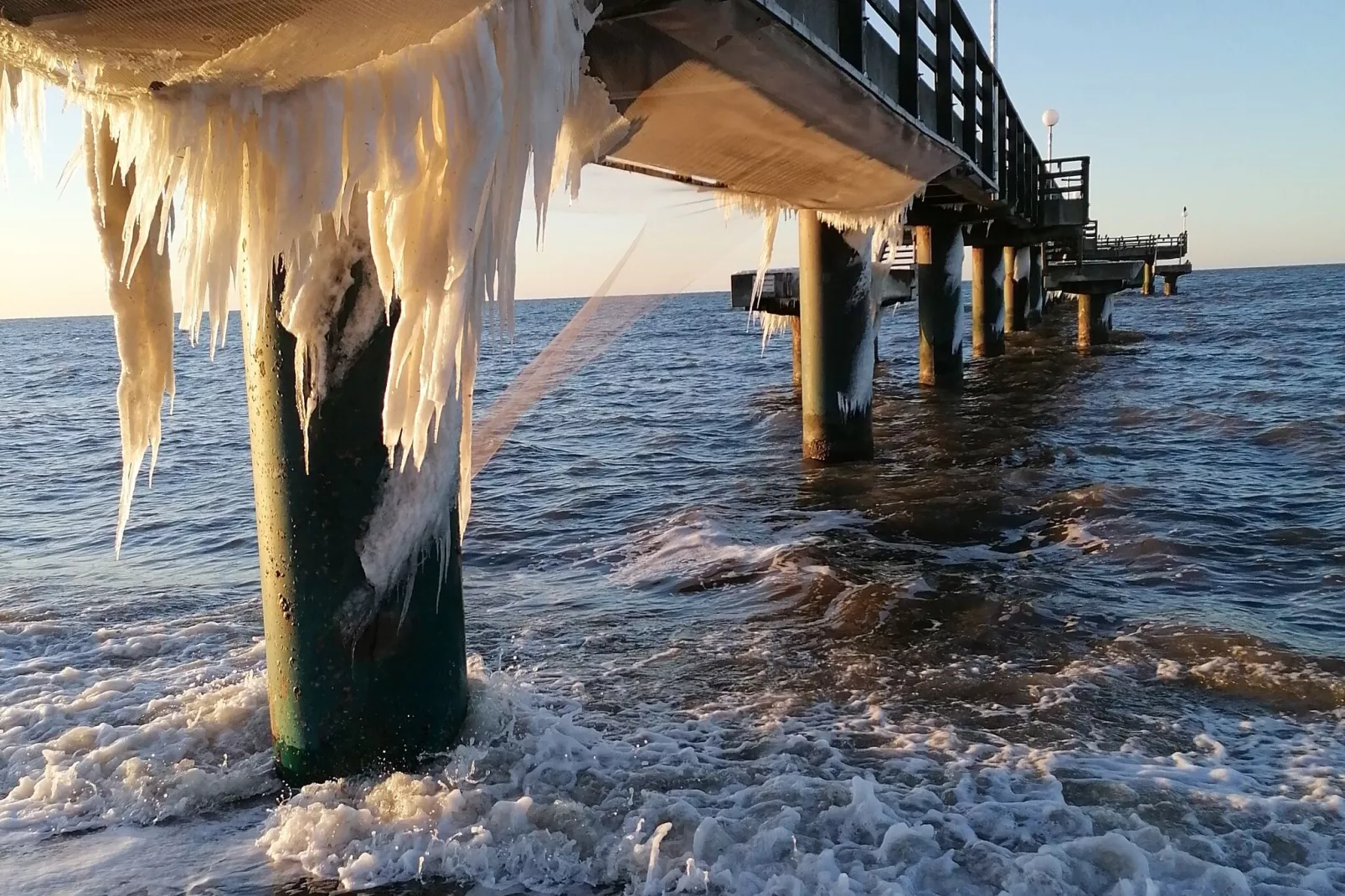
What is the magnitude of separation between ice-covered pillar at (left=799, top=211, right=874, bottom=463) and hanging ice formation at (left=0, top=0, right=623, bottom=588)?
7.67 m

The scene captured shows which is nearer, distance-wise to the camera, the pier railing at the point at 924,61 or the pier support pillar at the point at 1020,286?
the pier railing at the point at 924,61

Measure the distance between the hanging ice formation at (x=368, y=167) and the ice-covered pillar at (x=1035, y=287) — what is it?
36.2m

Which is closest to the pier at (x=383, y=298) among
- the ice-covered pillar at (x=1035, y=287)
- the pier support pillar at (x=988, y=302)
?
the pier support pillar at (x=988, y=302)

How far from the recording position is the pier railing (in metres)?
6.61

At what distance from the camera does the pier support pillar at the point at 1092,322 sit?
26.9 metres

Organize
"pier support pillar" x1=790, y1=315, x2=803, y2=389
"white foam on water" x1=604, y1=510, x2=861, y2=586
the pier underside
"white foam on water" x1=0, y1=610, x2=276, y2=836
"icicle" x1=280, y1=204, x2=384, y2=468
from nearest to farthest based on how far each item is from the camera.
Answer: "icicle" x1=280, y1=204, x2=384, y2=468 < "white foam on water" x1=0, y1=610, x2=276, y2=836 < the pier underside < "white foam on water" x1=604, y1=510, x2=861, y2=586 < "pier support pillar" x1=790, y1=315, x2=803, y2=389

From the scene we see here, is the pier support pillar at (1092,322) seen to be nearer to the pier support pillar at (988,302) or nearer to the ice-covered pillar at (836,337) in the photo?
the pier support pillar at (988,302)

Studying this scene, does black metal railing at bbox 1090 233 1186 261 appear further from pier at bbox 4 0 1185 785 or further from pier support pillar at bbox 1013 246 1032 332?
pier at bbox 4 0 1185 785

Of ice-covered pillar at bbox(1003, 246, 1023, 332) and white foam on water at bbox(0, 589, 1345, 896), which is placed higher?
ice-covered pillar at bbox(1003, 246, 1023, 332)

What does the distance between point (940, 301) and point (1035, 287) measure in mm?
22456

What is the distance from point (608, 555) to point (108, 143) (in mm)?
5365

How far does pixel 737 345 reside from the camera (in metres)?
38.8

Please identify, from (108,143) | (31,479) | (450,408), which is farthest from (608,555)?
(31,479)

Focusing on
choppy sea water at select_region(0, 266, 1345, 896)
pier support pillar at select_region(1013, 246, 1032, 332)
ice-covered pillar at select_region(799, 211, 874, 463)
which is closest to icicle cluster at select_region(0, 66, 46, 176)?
choppy sea water at select_region(0, 266, 1345, 896)
